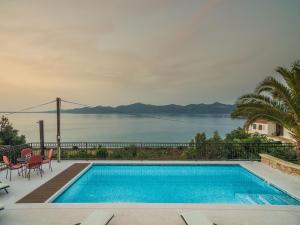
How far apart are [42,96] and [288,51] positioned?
79.7 ft

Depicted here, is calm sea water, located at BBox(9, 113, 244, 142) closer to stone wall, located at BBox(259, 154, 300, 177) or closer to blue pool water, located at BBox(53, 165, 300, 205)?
stone wall, located at BBox(259, 154, 300, 177)

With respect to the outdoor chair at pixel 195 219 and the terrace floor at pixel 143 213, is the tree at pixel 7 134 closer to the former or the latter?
the terrace floor at pixel 143 213

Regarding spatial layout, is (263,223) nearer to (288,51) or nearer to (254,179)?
(254,179)

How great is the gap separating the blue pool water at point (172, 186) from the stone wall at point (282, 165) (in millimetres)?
1218

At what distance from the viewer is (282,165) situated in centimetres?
1011

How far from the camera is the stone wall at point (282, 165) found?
945 centimetres

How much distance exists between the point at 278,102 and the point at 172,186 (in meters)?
5.68

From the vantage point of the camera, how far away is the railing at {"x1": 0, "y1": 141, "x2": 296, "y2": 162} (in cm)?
1249

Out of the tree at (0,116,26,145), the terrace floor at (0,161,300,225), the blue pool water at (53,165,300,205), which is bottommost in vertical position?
the blue pool water at (53,165,300,205)

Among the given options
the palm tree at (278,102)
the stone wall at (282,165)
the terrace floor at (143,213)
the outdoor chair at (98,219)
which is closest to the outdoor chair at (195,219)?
the terrace floor at (143,213)

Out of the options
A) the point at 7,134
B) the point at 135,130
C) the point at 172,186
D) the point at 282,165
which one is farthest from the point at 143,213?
the point at 135,130

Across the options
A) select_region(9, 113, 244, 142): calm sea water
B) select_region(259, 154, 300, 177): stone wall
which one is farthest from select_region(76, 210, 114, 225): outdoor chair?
select_region(9, 113, 244, 142): calm sea water

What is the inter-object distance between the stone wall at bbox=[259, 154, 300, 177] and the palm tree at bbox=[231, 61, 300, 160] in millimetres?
825

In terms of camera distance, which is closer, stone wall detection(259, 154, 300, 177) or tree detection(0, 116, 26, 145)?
stone wall detection(259, 154, 300, 177)
